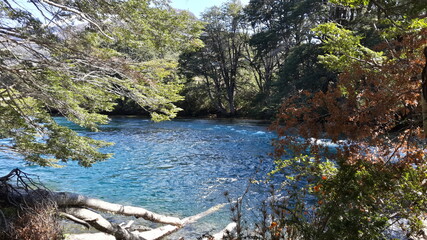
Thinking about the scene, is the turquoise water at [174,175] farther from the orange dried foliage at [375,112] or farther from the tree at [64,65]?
the tree at [64,65]

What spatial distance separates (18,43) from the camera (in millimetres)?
3883

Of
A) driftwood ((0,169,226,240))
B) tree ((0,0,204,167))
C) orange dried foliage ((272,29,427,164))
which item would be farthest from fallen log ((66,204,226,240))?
orange dried foliage ((272,29,427,164))

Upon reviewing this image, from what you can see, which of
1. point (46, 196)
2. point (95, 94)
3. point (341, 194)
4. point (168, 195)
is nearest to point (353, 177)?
point (341, 194)

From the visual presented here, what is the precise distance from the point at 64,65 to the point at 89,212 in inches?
95.3

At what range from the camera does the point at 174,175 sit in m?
9.21

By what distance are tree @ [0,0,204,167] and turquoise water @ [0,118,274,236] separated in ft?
8.06

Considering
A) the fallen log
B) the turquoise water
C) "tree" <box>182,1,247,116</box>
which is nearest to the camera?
the fallen log

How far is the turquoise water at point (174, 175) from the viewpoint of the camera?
22.2 feet

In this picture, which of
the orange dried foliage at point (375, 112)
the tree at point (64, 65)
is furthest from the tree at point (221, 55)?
the orange dried foliage at point (375, 112)

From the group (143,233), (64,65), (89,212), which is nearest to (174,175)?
(143,233)

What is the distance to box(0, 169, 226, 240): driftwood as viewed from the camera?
4062 millimetres

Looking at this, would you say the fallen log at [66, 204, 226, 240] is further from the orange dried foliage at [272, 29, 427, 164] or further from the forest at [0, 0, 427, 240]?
the orange dried foliage at [272, 29, 427, 164]

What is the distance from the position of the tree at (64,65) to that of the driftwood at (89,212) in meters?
0.63

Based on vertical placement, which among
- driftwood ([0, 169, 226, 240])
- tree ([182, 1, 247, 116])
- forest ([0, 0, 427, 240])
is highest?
tree ([182, 1, 247, 116])
